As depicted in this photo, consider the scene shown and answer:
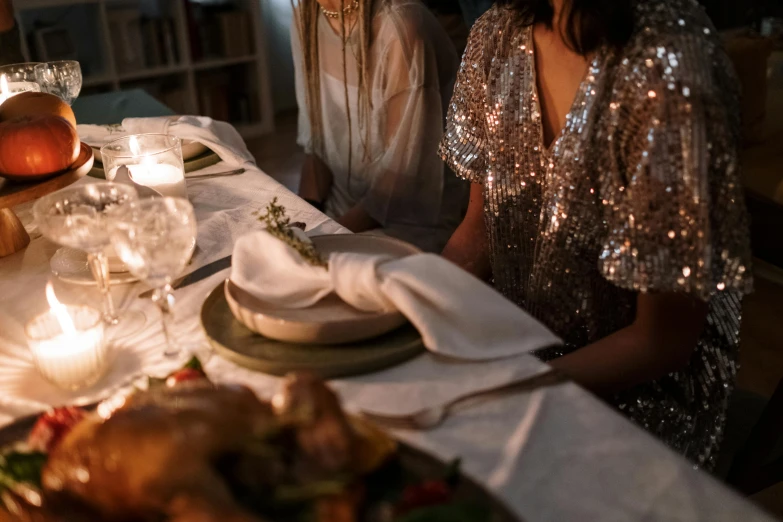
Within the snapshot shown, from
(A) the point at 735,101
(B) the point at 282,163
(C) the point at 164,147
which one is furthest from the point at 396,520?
(B) the point at 282,163

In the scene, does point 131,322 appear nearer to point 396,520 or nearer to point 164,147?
point 164,147

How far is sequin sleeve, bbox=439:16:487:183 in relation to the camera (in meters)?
1.28

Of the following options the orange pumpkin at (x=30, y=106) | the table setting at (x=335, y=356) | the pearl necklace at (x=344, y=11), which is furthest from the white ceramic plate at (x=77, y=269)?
the pearl necklace at (x=344, y=11)

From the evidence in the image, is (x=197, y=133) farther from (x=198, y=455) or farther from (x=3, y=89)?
(x=198, y=455)

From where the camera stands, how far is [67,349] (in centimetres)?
78

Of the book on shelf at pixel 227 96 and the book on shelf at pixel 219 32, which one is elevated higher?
the book on shelf at pixel 219 32

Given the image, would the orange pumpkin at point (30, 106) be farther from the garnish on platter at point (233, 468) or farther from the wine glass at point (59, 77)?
the garnish on platter at point (233, 468)

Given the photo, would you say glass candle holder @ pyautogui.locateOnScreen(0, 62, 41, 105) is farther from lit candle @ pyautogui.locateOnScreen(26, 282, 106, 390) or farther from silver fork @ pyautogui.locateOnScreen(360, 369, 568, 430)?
silver fork @ pyautogui.locateOnScreen(360, 369, 568, 430)

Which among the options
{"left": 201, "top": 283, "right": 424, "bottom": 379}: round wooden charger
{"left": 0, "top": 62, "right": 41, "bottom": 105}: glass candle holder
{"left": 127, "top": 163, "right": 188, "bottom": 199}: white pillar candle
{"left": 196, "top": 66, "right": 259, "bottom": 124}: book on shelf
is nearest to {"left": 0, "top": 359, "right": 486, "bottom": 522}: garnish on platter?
{"left": 201, "top": 283, "right": 424, "bottom": 379}: round wooden charger

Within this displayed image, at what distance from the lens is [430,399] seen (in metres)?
0.71

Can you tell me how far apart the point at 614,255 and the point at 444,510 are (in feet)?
1.83

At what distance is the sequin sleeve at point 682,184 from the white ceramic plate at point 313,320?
0.28 metres

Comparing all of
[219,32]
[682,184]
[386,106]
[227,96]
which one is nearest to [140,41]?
[219,32]

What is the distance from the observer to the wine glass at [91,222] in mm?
857
